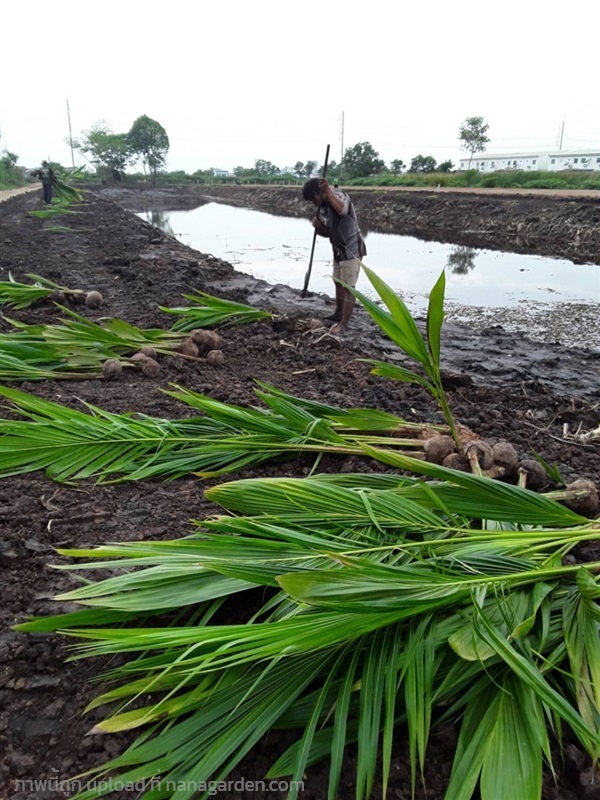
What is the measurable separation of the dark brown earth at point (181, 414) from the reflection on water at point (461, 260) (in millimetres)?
4300

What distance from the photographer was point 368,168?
45.9 meters

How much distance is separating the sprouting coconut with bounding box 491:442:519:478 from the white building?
2732 inches

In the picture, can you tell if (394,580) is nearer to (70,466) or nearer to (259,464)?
(259,464)

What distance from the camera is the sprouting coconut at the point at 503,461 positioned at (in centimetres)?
213

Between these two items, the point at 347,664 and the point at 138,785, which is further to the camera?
the point at 347,664

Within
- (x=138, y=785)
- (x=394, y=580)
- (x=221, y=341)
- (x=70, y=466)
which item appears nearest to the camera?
(x=138, y=785)

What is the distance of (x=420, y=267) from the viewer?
11.2 metres

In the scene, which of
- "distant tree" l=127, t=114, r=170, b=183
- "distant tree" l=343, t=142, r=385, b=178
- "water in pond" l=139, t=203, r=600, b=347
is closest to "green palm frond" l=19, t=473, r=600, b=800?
"water in pond" l=139, t=203, r=600, b=347

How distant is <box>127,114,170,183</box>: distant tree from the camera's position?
A: 63531mm

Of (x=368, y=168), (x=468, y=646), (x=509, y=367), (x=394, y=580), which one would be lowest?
(x=509, y=367)

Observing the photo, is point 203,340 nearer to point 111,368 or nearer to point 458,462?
point 111,368

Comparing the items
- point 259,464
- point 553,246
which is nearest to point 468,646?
point 259,464

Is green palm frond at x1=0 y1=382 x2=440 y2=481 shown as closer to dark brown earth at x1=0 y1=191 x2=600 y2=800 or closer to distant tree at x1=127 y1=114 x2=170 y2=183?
dark brown earth at x1=0 y1=191 x2=600 y2=800

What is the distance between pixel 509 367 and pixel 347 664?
13.3 feet
